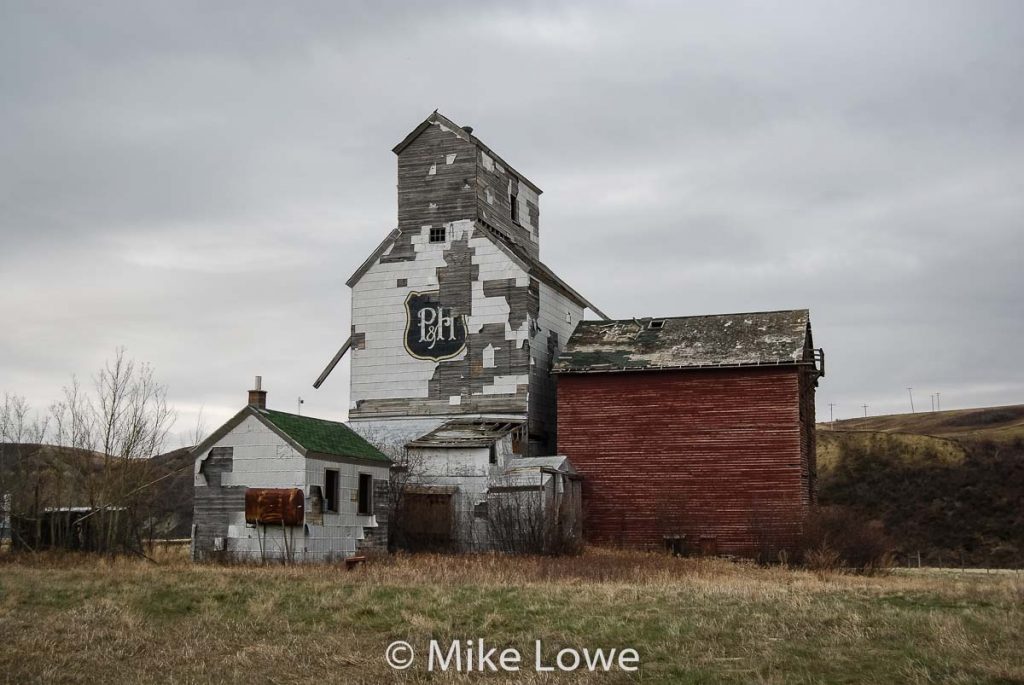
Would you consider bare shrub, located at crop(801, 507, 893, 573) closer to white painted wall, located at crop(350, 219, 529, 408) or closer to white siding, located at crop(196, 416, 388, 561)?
white painted wall, located at crop(350, 219, 529, 408)

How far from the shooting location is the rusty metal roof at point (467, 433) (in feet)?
115

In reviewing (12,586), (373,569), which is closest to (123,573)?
(12,586)

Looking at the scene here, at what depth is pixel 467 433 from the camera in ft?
120

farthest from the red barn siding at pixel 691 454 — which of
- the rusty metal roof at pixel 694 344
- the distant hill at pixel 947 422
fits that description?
the distant hill at pixel 947 422

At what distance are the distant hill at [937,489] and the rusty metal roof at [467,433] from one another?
1945cm

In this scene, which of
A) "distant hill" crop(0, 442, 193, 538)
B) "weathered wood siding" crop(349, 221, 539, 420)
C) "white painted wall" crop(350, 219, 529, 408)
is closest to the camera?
"distant hill" crop(0, 442, 193, 538)

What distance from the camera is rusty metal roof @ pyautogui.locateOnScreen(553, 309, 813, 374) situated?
36.5 m

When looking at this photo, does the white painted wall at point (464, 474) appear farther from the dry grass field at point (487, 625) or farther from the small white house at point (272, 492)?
the dry grass field at point (487, 625)

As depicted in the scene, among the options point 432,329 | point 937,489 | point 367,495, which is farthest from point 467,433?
point 937,489

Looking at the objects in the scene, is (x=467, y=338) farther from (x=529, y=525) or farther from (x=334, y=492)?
(x=334, y=492)

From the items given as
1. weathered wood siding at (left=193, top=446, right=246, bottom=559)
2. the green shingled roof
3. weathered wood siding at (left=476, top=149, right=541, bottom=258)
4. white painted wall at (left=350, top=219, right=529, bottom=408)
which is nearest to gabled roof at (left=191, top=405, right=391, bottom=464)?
the green shingled roof

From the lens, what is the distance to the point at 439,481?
35.2 m

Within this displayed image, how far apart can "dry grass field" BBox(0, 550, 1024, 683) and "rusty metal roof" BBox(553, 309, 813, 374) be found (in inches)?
500

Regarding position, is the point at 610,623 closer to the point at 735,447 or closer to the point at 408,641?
the point at 408,641
